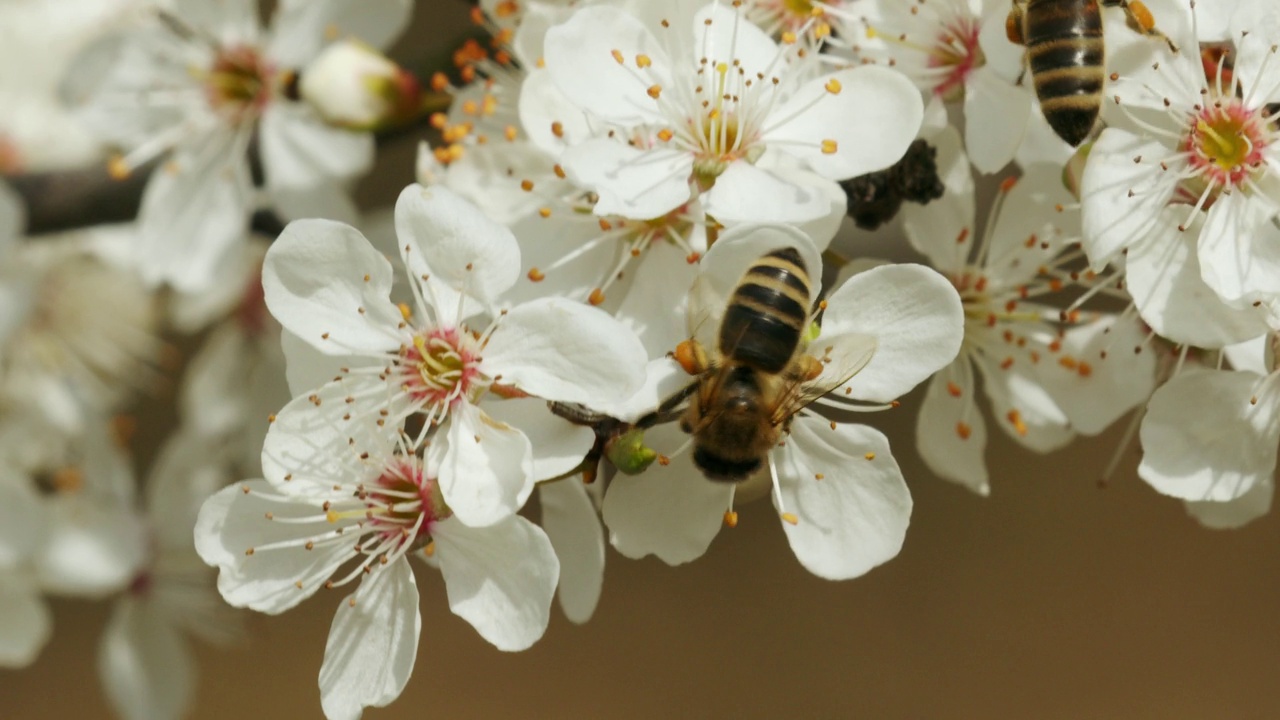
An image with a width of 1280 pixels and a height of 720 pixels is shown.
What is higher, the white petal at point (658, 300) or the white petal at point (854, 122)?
the white petal at point (854, 122)

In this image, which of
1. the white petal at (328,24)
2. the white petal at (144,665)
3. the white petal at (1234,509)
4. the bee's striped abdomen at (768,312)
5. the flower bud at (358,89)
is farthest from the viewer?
the white petal at (144,665)

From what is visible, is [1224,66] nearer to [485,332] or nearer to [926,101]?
[926,101]

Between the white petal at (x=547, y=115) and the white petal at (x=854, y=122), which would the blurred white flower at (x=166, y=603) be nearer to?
the white petal at (x=547, y=115)

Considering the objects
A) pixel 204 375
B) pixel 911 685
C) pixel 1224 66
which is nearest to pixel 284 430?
pixel 1224 66

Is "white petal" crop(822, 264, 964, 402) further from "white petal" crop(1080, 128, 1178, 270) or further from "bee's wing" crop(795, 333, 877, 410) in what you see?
"white petal" crop(1080, 128, 1178, 270)

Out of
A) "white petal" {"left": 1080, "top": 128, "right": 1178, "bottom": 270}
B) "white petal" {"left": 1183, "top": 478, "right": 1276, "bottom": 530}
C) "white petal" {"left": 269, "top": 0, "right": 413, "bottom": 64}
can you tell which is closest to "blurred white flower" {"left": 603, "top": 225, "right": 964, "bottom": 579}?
"white petal" {"left": 1080, "top": 128, "right": 1178, "bottom": 270}

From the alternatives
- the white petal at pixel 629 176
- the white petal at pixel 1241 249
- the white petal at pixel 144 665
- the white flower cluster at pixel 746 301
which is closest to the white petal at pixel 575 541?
the white flower cluster at pixel 746 301

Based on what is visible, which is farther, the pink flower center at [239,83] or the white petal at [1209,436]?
the pink flower center at [239,83]
